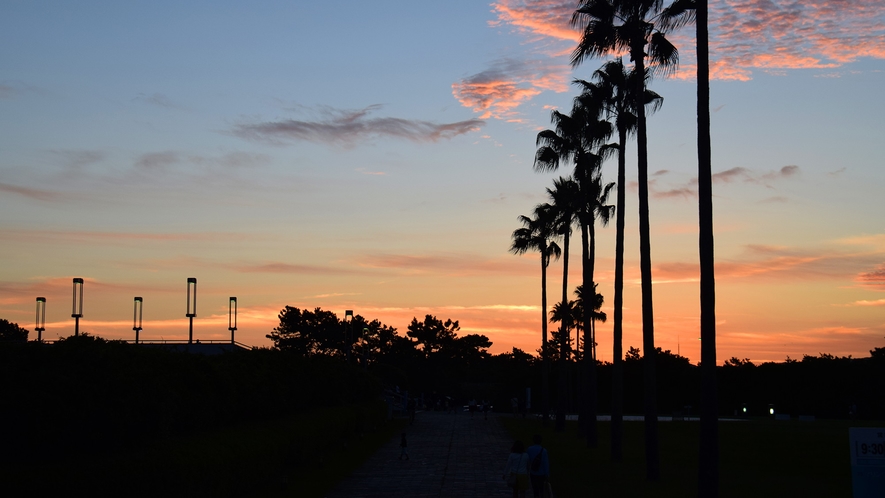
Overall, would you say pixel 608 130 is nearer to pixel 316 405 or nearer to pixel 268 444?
pixel 316 405

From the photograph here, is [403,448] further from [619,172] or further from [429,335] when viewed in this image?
[429,335]

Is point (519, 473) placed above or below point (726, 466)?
above

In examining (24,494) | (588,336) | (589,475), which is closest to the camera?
(24,494)

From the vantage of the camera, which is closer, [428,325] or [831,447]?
[831,447]

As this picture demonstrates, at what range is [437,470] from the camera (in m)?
29.7

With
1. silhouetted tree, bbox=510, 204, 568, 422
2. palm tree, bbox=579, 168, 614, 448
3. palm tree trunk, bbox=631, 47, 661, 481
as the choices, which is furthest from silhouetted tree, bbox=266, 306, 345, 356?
palm tree trunk, bbox=631, 47, 661, 481

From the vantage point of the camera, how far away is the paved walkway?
23.6 metres

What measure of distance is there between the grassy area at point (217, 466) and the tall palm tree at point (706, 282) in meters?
9.59

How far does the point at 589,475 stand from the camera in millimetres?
27328

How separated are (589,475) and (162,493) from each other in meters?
14.9

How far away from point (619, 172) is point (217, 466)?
20095mm

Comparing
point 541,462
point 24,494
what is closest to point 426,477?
point 541,462

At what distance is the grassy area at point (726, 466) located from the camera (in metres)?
23.6

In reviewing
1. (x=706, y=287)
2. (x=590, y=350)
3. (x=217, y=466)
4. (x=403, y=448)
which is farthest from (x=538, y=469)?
(x=590, y=350)
